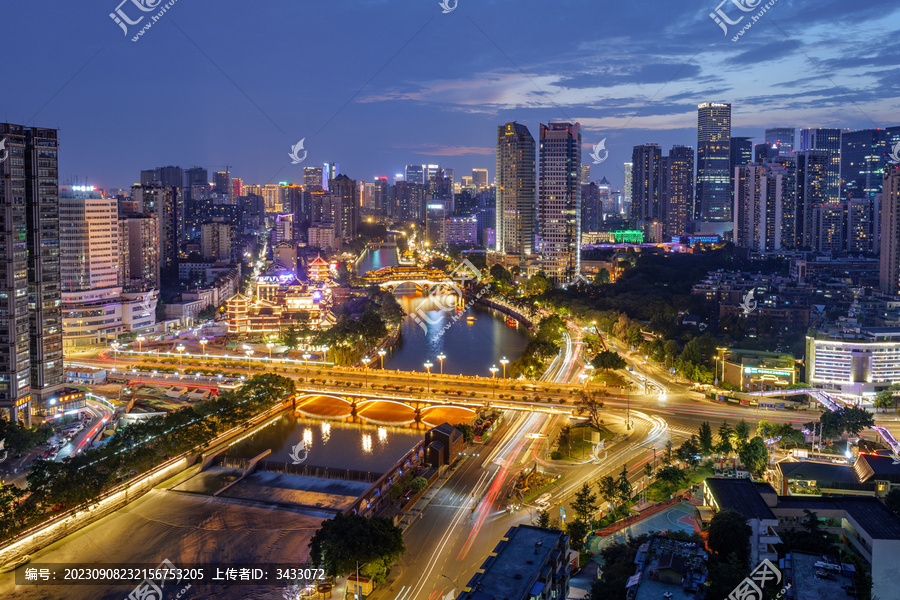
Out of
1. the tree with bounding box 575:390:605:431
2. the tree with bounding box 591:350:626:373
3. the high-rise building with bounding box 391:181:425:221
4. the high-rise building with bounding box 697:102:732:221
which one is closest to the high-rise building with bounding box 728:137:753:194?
the high-rise building with bounding box 697:102:732:221

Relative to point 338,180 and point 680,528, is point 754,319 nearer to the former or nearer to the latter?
point 680,528

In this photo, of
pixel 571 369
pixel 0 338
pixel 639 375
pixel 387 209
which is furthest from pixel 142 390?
pixel 387 209

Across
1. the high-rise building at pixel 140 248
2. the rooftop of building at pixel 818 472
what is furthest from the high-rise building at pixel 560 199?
the rooftop of building at pixel 818 472

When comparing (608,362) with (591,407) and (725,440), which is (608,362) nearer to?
(591,407)

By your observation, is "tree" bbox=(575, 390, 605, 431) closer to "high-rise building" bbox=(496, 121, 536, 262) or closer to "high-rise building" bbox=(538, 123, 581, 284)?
"high-rise building" bbox=(538, 123, 581, 284)

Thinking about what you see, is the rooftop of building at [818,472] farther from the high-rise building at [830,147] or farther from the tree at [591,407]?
the high-rise building at [830,147]
